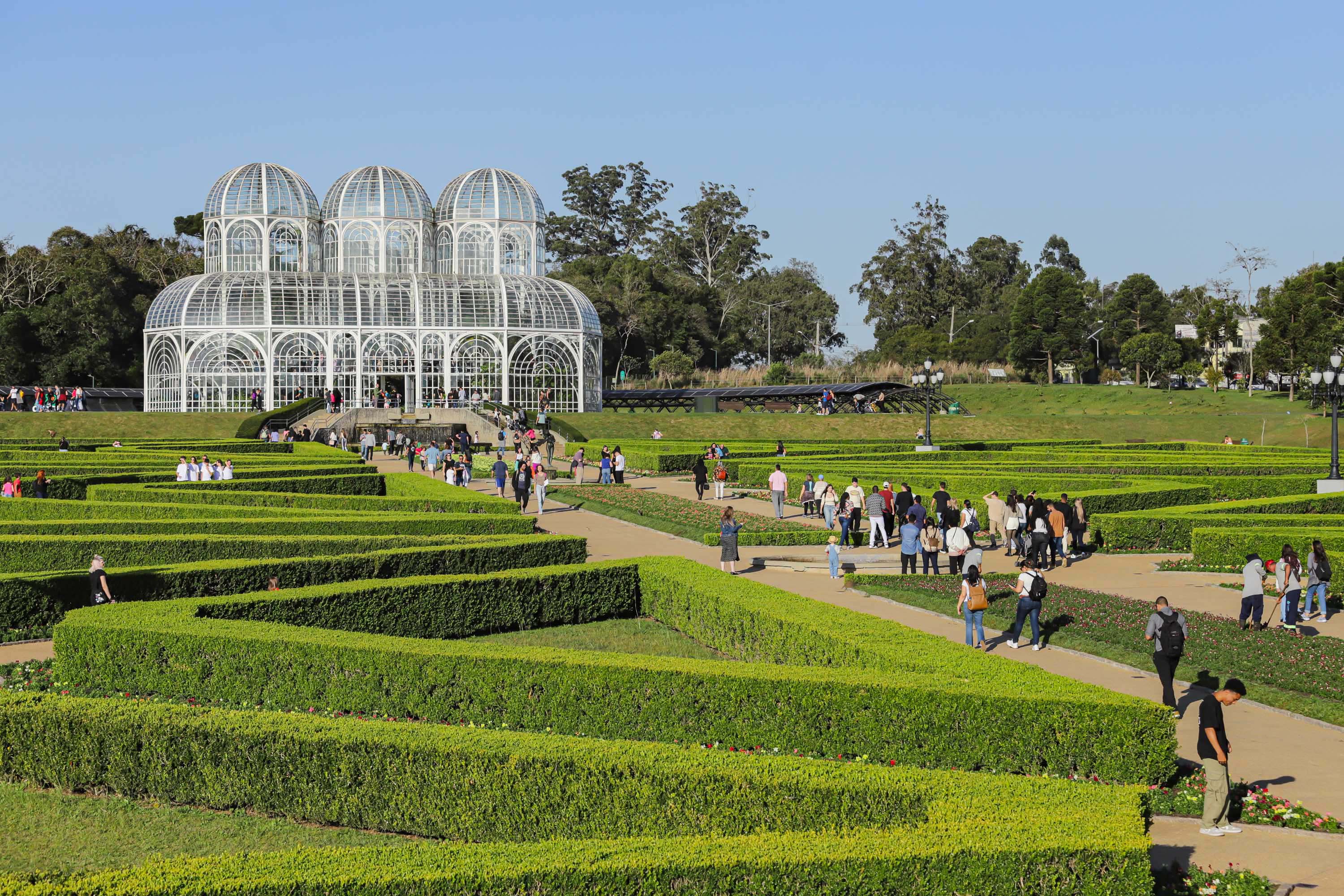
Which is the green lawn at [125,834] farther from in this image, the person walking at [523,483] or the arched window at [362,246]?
the arched window at [362,246]

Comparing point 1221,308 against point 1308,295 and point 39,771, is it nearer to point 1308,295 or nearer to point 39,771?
point 1308,295

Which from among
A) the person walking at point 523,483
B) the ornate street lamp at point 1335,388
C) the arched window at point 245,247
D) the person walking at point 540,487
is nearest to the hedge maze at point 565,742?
the person walking at point 523,483

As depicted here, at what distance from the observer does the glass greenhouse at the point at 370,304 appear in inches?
2179

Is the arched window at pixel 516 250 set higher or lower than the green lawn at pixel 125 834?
higher

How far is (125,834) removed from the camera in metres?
9.28

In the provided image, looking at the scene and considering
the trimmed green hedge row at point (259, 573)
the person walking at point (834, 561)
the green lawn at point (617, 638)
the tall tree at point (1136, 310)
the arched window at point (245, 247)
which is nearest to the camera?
the green lawn at point (617, 638)

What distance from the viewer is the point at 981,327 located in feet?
301

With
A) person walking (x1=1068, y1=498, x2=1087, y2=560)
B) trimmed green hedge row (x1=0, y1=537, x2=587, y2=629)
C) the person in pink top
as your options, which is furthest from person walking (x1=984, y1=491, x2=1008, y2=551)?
trimmed green hedge row (x1=0, y1=537, x2=587, y2=629)

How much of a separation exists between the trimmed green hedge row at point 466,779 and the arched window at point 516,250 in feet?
183

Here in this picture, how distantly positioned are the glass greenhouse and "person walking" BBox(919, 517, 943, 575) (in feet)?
122

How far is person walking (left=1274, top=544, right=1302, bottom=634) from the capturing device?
15781 mm

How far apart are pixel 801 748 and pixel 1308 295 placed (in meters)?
60.6

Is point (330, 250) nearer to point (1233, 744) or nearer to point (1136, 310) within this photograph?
point (1136, 310)

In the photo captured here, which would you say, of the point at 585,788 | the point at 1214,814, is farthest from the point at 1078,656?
the point at 585,788
